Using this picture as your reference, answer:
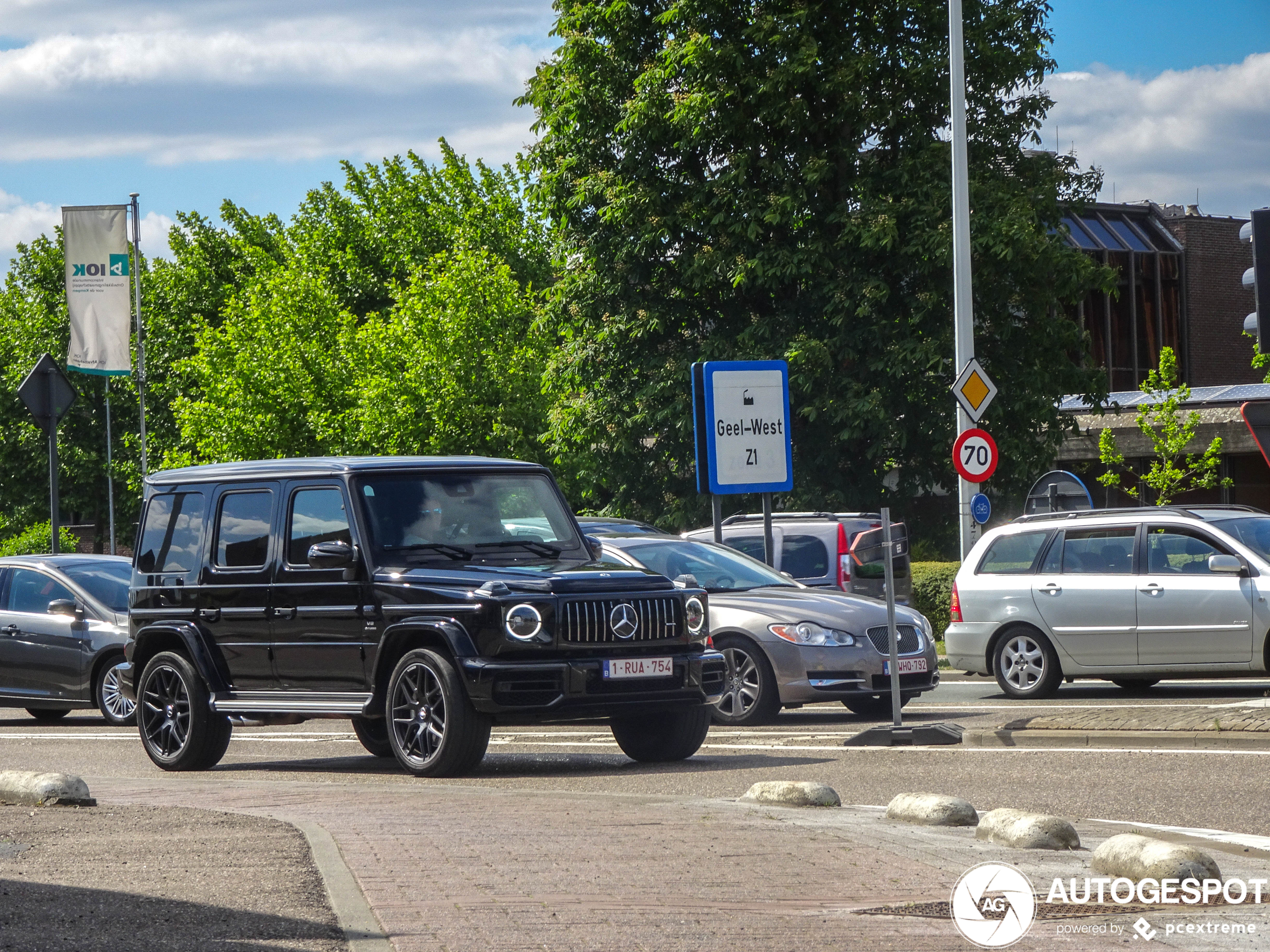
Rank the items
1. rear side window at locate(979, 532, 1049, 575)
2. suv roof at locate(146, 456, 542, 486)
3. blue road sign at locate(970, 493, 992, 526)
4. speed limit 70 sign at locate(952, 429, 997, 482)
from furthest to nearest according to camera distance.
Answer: blue road sign at locate(970, 493, 992, 526) < speed limit 70 sign at locate(952, 429, 997, 482) < rear side window at locate(979, 532, 1049, 575) < suv roof at locate(146, 456, 542, 486)

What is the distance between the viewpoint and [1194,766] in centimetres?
1027

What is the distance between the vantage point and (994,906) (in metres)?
5.75

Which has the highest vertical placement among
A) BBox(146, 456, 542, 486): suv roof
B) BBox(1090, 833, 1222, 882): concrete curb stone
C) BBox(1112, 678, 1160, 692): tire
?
BBox(146, 456, 542, 486): suv roof

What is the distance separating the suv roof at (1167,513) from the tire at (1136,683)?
148cm

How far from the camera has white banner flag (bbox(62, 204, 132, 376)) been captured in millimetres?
→ 39000

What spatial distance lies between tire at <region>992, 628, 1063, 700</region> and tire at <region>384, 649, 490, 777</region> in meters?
7.10

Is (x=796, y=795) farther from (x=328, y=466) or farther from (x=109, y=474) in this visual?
(x=109, y=474)

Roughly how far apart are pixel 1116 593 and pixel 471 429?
88.7 feet

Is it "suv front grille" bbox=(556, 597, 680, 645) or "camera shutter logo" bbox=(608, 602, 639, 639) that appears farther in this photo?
"camera shutter logo" bbox=(608, 602, 639, 639)

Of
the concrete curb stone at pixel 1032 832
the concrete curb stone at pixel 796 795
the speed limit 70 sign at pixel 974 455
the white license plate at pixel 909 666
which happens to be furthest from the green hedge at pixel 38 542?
the concrete curb stone at pixel 1032 832

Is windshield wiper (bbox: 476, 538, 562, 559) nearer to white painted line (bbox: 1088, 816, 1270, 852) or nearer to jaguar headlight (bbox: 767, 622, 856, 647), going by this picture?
jaguar headlight (bbox: 767, 622, 856, 647)

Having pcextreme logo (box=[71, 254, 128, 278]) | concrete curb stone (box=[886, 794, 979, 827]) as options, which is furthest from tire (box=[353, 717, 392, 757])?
pcextreme logo (box=[71, 254, 128, 278])

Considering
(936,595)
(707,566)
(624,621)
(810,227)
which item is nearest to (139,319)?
(810,227)

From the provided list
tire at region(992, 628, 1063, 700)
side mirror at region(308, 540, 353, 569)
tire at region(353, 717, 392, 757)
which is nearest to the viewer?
side mirror at region(308, 540, 353, 569)
